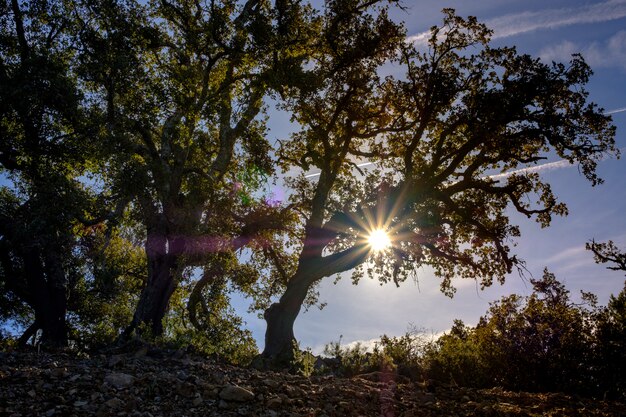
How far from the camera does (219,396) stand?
667cm

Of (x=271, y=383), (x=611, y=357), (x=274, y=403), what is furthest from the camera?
(x=611, y=357)

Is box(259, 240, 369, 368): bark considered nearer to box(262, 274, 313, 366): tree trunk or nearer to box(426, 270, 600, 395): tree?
box(262, 274, 313, 366): tree trunk

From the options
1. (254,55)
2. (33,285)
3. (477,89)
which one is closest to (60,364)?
(33,285)

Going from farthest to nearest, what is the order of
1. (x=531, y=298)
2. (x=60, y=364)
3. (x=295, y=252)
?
1. (x=295, y=252)
2. (x=531, y=298)
3. (x=60, y=364)

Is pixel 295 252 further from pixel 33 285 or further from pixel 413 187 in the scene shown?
pixel 33 285

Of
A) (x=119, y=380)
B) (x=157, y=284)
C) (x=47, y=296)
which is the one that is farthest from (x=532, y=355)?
(x=47, y=296)

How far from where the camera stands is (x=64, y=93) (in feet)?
47.3

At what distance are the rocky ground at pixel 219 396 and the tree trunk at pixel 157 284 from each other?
5777mm

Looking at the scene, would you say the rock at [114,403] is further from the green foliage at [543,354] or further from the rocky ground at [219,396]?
the green foliage at [543,354]

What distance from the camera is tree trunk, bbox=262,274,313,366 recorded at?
583 inches

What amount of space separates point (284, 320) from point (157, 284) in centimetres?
460

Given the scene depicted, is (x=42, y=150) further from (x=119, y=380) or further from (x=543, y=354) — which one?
(x=543, y=354)

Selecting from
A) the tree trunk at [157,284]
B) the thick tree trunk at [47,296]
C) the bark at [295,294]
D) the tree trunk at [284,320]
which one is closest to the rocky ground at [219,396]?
the tree trunk at [157,284]

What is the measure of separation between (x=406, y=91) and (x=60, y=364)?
13631 millimetres
